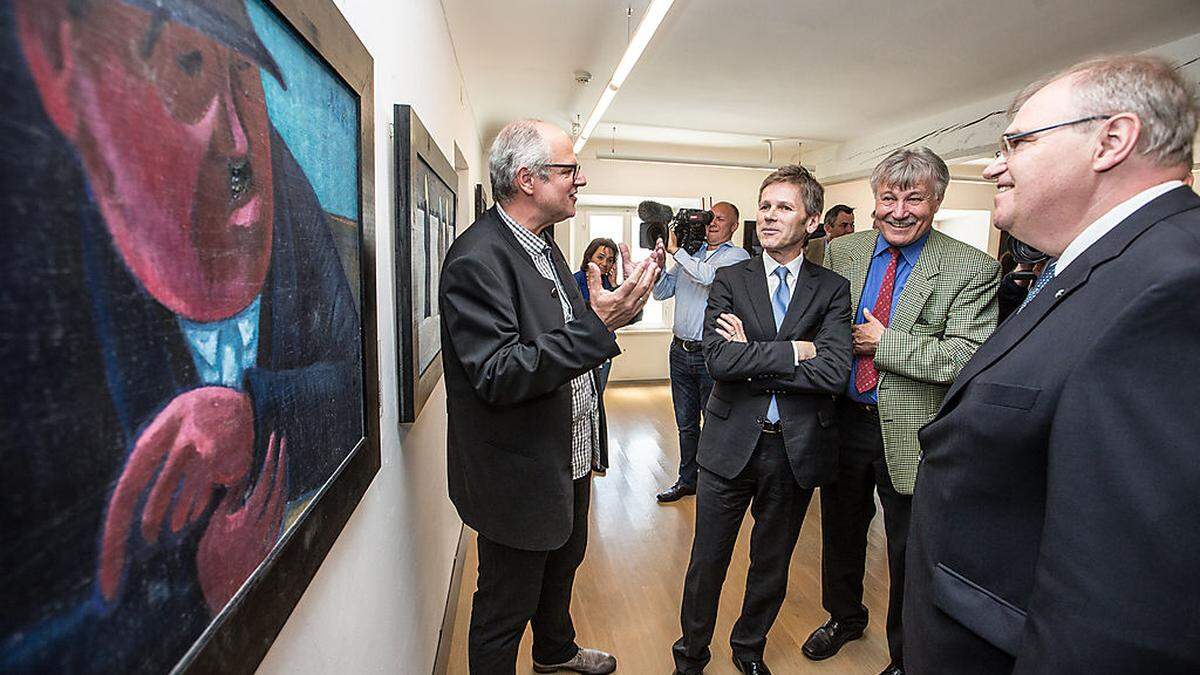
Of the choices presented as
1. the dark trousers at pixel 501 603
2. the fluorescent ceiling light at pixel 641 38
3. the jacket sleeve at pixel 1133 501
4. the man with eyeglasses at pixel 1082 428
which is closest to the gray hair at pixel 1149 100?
the man with eyeglasses at pixel 1082 428

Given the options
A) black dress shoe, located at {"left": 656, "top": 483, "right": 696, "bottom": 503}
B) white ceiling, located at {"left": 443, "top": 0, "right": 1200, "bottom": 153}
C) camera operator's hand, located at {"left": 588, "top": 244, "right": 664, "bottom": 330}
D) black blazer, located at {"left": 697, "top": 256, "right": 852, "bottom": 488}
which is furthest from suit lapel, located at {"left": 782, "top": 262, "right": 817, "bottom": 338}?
black dress shoe, located at {"left": 656, "top": 483, "right": 696, "bottom": 503}

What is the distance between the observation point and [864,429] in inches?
80.7

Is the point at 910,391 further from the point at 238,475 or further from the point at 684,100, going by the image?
the point at 684,100

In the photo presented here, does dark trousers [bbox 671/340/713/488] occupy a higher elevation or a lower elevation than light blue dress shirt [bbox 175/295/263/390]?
lower

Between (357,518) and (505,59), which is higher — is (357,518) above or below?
below

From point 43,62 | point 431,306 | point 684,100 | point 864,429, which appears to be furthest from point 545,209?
point 684,100

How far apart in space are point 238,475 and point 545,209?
1.10 m

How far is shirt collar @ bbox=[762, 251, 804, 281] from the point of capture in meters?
1.96

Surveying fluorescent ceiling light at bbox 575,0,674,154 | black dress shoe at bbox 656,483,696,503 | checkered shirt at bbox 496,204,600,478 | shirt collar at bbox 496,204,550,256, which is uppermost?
fluorescent ceiling light at bbox 575,0,674,154

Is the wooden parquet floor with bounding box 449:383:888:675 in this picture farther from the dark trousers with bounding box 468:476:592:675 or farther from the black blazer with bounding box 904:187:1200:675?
the black blazer with bounding box 904:187:1200:675

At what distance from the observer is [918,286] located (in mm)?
1879

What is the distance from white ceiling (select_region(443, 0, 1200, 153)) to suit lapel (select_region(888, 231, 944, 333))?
185 centimetres

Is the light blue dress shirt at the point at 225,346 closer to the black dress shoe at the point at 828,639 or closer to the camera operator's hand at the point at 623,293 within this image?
the camera operator's hand at the point at 623,293

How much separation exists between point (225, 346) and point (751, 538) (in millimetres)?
1766
